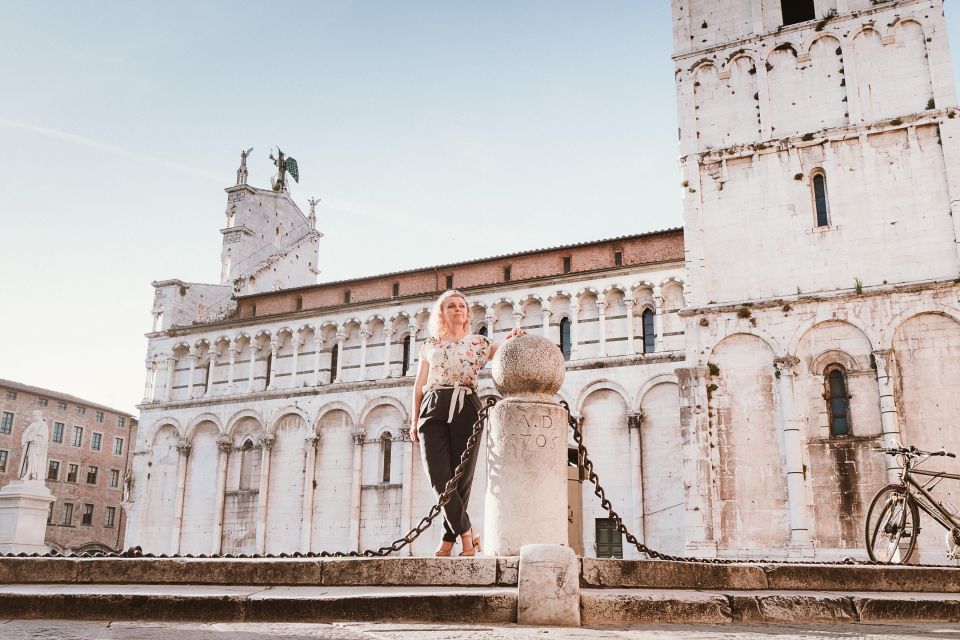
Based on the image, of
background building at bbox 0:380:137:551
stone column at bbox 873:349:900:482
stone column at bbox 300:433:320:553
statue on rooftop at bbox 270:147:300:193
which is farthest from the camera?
background building at bbox 0:380:137:551

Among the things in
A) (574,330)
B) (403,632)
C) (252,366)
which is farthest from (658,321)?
(403,632)

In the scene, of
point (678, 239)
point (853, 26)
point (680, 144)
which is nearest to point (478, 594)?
point (680, 144)

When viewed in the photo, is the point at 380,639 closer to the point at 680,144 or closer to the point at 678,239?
the point at 680,144

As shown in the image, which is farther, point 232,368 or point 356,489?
point 232,368

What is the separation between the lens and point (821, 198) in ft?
61.5

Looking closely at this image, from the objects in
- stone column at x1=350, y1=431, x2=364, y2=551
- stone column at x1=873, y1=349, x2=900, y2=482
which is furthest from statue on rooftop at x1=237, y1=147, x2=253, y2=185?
stone column at x1=873, y1=349, x2=900, y2=482

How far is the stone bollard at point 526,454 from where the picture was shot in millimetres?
6051

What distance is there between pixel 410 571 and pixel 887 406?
46.1ft

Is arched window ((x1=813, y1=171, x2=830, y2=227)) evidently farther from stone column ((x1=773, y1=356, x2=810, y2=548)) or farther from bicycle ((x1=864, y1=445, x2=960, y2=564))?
bicycle ((x1=864, y1=445, x2=960, y2=564))

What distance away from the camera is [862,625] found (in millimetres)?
5402

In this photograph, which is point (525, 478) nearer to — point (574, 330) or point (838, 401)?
point (838, 401)

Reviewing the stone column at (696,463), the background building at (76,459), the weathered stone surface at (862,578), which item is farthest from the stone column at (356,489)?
the background building at (76,459)

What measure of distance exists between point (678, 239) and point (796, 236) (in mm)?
8651

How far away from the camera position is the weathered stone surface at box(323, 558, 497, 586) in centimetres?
554
